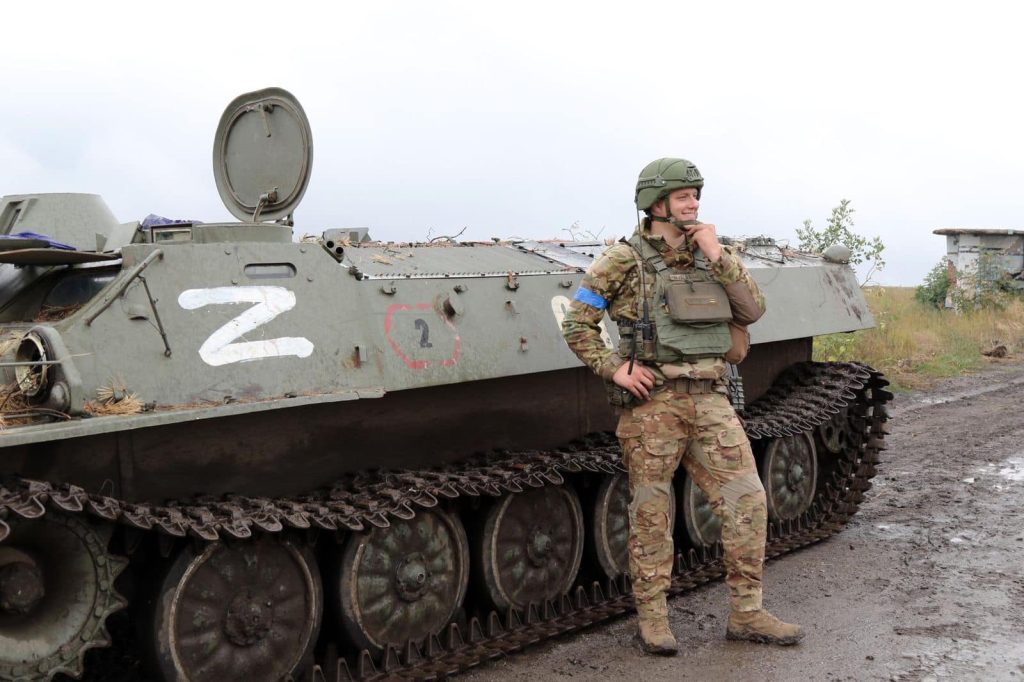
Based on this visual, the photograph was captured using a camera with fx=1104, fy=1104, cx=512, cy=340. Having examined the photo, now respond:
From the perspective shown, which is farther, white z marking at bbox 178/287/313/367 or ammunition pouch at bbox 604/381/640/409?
ammunition pouch at bbox 604/381/640/409

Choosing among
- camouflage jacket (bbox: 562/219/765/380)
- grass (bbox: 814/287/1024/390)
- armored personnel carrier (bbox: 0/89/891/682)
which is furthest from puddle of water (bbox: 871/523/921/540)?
grass (bbox: 814/287/1024/390)

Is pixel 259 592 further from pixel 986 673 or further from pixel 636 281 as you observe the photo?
pixel 986 673

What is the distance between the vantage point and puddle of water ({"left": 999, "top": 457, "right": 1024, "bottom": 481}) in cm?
970

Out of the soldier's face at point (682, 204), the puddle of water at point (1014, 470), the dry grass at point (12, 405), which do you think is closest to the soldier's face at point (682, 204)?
the soldier's face at point (682, 204)

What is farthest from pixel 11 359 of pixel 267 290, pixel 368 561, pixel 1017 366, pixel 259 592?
pixel 1017 366

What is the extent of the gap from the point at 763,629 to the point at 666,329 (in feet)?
5.44

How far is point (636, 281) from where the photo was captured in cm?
566

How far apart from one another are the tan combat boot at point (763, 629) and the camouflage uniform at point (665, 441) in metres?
0.06

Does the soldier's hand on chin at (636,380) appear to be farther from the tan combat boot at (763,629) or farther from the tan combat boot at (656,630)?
the tan combat boot at (763,629)

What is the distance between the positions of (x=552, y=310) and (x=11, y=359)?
293 cm

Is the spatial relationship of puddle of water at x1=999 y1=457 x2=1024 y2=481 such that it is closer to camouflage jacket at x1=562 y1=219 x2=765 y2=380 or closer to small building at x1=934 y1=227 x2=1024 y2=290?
camouflage jacket at x1=562 y1=219 x2=765 y2=380

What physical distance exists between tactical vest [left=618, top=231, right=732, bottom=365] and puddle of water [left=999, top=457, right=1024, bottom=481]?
5319 millimetres

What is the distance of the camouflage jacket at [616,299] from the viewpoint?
18.3 feet

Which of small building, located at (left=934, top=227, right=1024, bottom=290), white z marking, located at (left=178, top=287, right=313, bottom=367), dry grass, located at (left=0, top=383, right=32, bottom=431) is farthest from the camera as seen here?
small building, located at (left=934, top=227, right=1024, bottom=290)
